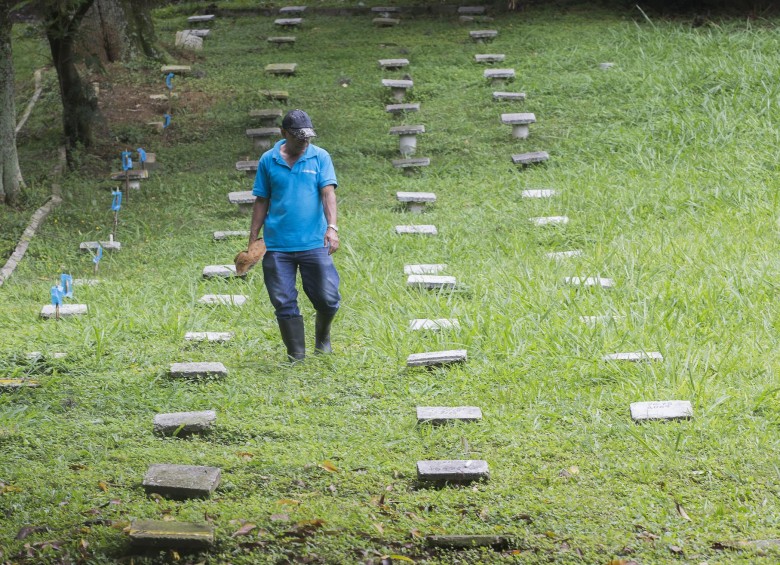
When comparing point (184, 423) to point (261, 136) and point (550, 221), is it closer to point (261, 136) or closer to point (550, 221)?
point (550, 221)

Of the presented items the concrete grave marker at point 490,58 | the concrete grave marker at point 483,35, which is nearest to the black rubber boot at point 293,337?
the concrete grave marker at point 490,58

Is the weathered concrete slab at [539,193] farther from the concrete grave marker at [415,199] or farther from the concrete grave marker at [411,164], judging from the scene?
the concrete grave marker at [411,164]

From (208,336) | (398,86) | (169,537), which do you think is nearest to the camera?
(169,537)

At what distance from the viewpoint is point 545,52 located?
13.4 metres

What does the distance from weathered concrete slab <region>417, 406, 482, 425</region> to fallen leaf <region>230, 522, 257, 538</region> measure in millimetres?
1282

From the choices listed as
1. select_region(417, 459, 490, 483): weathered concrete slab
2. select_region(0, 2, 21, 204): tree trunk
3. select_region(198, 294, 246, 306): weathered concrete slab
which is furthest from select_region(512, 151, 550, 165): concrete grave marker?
select_region(417, 459, 490, 483): weathered concrete slab

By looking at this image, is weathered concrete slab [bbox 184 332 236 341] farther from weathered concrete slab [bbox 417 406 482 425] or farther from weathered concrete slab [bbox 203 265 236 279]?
weathered concrete slab [bbox 417 406 482 425]

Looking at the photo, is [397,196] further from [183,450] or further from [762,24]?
[762,24]

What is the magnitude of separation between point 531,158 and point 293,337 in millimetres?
4966

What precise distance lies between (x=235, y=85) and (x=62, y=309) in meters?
6.47

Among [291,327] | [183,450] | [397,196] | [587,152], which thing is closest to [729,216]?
[587,152]

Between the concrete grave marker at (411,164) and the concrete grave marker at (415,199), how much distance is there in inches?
38.7

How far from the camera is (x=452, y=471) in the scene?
4645 millimetres

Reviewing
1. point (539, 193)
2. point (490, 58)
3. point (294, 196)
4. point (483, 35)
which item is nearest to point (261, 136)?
point (539, 193)
